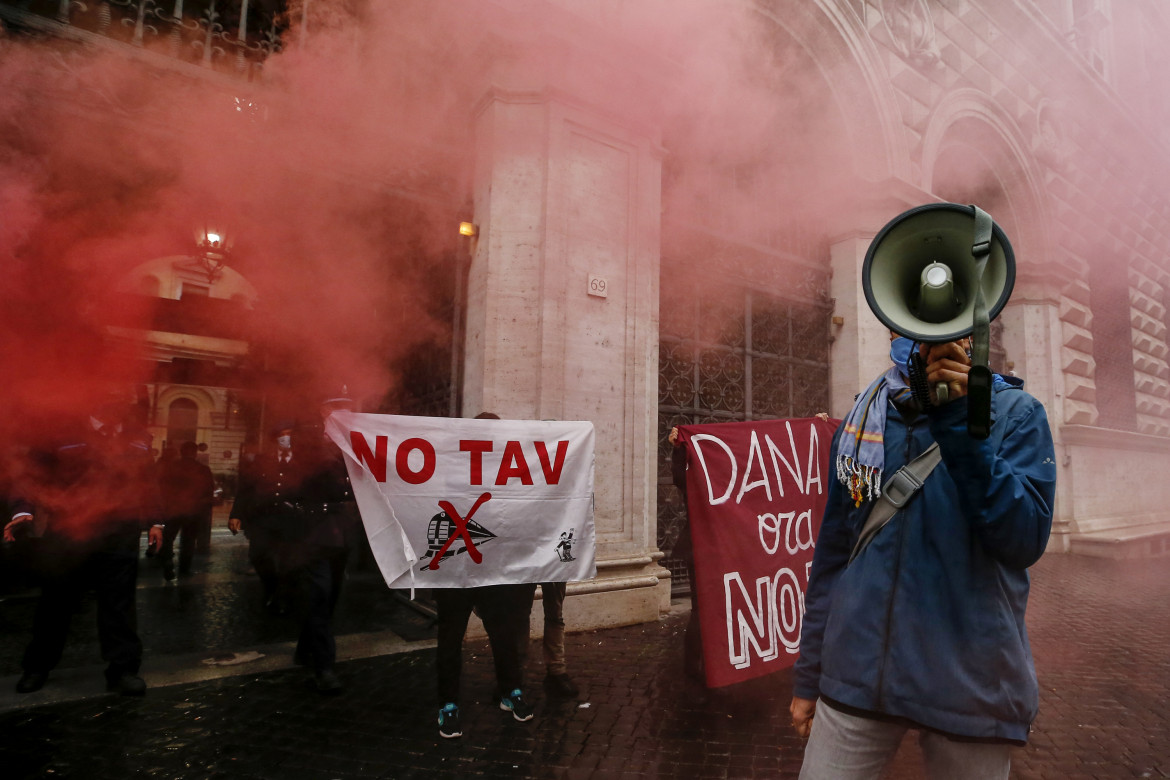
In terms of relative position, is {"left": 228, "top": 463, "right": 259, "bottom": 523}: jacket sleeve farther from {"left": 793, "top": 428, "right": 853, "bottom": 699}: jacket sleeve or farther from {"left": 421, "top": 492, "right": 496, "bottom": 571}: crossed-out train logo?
{"left": 793, "top": 428, "right": 853, "bottom": 699}: jacket sleeve

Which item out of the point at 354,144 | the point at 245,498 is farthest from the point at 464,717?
the point at 354,144

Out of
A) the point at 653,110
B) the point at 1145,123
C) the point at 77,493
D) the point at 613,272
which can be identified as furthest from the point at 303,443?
the point at 1145,123

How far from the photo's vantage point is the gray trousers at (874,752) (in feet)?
4.22

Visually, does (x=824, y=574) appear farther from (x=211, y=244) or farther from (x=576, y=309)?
(x=211, y=244)

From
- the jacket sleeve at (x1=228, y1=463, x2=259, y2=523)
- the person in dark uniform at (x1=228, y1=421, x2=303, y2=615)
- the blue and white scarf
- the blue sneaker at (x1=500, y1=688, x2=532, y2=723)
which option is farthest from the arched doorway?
the blue and white scarf

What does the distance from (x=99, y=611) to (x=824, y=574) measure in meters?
3.97

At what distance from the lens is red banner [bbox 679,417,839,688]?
3.26 metres

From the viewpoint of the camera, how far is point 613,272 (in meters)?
5.28

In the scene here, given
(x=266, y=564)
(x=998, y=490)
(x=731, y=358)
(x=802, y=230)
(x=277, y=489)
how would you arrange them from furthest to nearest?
(x=802, y=230)
(x=731, y=358)
(x=266, y=564)
(x=277, y=489)
(x=998, y=490)

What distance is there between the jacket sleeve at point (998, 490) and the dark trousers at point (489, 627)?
2478mm

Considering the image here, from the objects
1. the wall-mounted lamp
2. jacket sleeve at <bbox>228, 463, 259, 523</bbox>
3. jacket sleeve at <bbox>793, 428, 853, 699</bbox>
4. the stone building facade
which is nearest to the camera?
jacket sleeve at <bbox>793, 428, 853, 699</bbox>

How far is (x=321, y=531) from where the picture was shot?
3.76 meters

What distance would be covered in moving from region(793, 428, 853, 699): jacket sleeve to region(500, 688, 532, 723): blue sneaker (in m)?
1.91

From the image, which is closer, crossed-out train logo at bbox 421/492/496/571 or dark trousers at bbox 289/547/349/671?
crossed-out train logo at bbox 421/492/496/571
